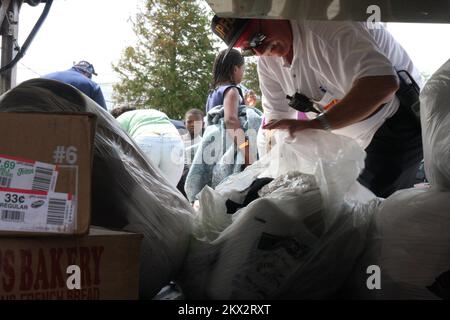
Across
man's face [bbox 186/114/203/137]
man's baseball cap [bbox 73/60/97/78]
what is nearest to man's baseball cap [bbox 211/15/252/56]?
man's baseball cap [bbox 73/60/97/78]

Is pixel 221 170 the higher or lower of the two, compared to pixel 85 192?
lower

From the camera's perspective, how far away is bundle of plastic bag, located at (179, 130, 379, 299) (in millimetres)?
880

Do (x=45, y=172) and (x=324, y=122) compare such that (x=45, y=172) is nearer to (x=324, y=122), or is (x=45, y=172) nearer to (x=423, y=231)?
(x=423, y=231)

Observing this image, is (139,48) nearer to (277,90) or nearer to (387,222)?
(277,90)

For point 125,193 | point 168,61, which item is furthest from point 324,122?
point 168,61

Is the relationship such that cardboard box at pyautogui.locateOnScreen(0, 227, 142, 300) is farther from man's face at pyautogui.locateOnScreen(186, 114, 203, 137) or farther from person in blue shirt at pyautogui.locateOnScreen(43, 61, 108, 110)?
man's face at pyautogui.locateOnScreen(186, 114, 203, 137)

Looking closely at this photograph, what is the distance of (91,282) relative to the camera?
691 millimetres

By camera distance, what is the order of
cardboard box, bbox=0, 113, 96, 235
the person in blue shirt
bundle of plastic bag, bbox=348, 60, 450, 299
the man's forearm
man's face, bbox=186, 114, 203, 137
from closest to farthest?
cardboard box, bbox=0, 113, 96, 235
bundle of plastic bag, bbox=348, 60, 450, 299
the man's forearm
the person in blue shirt
man's face, bbox=186, 114, 203, 137

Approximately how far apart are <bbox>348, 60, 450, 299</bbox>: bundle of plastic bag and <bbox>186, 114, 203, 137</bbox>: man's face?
9.64ft

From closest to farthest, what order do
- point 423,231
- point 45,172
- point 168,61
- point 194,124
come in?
point 45,172, point 423,231, point 194,124, point 168,61

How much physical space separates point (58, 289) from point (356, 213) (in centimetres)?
60

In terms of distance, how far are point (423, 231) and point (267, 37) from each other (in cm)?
83

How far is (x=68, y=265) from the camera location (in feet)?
2.23
